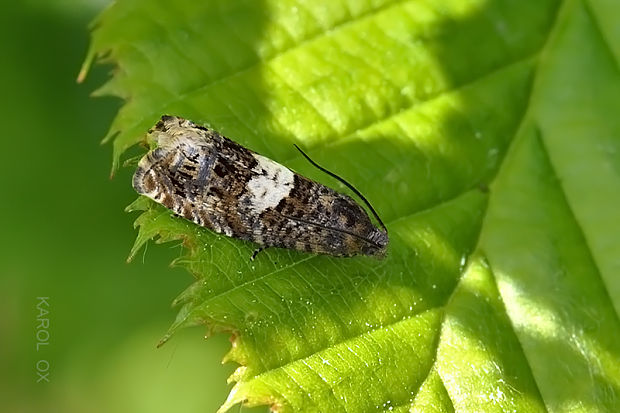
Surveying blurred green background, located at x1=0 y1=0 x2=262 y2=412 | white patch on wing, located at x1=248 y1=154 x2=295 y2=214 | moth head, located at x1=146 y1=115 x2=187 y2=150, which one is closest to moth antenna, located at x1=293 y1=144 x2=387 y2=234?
white patch on wing, located at x1=248 y1=154 x2=295 y2=214

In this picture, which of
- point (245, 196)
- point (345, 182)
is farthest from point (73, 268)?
point (345, 182)

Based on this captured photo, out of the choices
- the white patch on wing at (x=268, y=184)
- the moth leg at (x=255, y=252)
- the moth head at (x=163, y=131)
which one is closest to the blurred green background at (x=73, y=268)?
the white patch on wing at (x=268, y=184)

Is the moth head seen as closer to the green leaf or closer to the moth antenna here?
the green leaf

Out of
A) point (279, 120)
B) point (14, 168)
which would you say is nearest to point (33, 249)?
point (14, 168)

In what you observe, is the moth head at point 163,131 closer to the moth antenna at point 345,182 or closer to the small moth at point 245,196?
the small moth at point 245,196

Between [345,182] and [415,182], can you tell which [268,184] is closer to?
[345,182]

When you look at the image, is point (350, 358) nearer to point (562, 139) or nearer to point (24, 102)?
point (562, 139)
